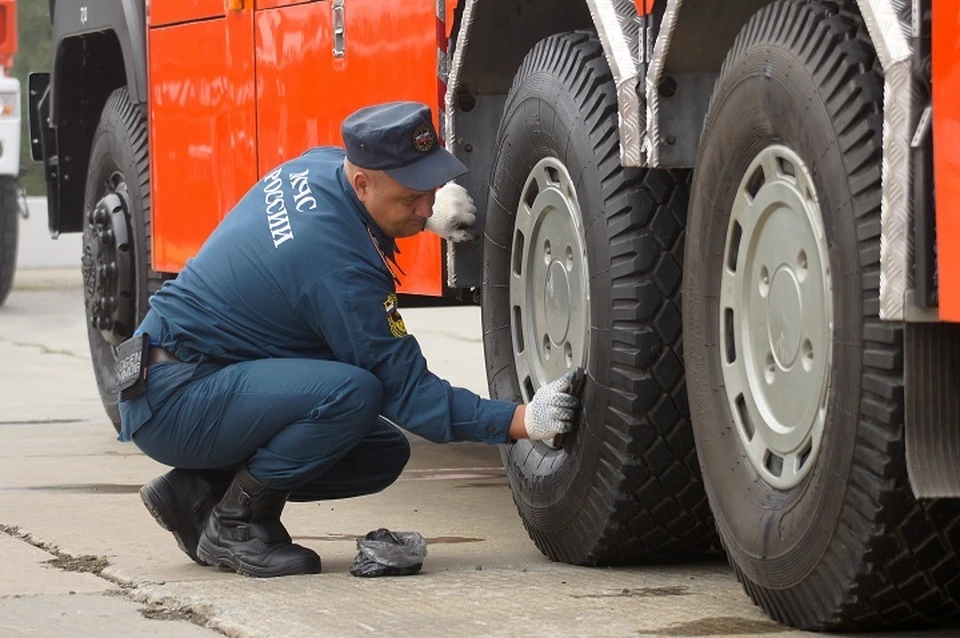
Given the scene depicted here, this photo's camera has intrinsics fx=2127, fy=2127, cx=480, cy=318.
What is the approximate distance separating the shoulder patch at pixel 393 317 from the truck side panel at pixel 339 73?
533mm

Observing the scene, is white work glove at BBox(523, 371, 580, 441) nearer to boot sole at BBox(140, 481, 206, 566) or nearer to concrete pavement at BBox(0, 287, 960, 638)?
concrete pavement at BBox(0, 287, 960, 638)

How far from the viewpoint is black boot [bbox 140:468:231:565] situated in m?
4.60

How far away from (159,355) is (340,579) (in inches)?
24.9

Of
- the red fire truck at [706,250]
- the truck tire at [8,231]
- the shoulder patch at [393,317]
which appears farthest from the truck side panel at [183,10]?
the truck tire at [8,231]

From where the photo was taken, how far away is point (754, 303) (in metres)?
3.59

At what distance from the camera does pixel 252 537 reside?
175 inches

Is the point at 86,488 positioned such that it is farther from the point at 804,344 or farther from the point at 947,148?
the point at 947,148

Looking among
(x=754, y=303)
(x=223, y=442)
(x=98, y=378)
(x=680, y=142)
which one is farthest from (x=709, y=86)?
(x=98, y=378)

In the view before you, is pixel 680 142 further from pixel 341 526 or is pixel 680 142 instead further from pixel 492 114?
pixel 341 526

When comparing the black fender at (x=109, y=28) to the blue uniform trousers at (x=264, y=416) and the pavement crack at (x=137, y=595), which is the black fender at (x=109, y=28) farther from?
the blue uniform trousers at (x=264, y=416)

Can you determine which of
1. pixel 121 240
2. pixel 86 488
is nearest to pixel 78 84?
pixel 121 240

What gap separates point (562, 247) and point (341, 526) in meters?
1.11

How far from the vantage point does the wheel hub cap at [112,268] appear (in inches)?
288

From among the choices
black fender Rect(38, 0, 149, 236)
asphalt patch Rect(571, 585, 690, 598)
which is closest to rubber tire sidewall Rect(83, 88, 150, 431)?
black fender Rect(38, 0, 149, 236)
